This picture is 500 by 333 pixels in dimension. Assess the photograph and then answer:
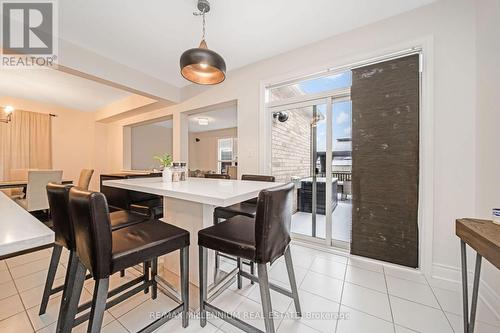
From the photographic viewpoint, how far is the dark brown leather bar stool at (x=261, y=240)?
3.49 feet

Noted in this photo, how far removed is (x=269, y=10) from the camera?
205 cm

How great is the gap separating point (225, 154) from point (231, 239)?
750cm

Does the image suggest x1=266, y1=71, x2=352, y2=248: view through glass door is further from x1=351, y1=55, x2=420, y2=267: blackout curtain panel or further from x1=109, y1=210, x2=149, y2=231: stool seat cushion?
x1=109, y1=210, x2=149, y2=231: stool seat cushion

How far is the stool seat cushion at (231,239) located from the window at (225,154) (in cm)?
694

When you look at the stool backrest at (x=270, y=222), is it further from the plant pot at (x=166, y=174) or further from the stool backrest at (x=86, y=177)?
the stool backrest at (x=86, y=177)

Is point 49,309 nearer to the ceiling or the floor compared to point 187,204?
nearer to the floor

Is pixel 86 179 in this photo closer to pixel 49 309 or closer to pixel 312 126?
pixel 49 309

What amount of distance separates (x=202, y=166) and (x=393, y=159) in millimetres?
7882

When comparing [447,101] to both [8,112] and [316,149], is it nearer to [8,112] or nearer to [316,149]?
[316,149]

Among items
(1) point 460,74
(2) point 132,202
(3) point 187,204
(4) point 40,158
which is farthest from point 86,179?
(1) point 460,74

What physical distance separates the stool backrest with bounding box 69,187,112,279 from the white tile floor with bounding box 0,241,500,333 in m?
0.77

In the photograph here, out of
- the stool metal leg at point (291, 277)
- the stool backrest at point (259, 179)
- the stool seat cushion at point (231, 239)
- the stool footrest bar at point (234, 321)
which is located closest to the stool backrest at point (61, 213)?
the stool seat cushion at point (231, 239)

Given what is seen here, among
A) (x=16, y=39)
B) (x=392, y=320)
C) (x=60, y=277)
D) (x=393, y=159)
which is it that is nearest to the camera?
(x=392, y=320)

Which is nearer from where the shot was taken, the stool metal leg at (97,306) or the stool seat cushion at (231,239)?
the stool metal leg at (97,306)
